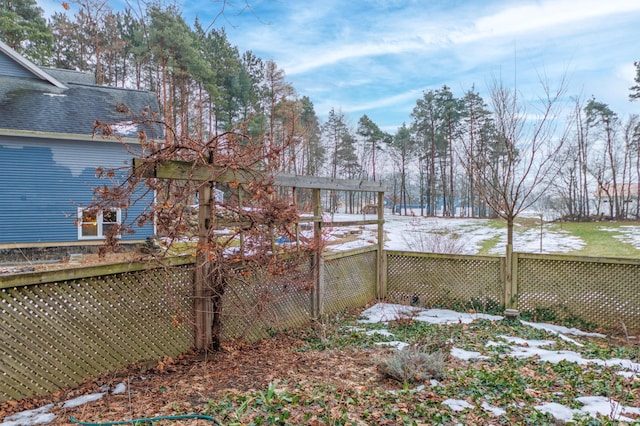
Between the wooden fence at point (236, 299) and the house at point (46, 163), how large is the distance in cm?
613

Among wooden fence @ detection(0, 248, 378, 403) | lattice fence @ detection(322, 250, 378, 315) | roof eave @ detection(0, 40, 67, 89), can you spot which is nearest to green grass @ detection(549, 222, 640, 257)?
lattice fence @ detection(322, 250, 378, 315)

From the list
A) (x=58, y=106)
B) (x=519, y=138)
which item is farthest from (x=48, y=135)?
(x=519, y=138)

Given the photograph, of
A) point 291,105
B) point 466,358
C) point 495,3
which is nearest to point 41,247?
point 466,358

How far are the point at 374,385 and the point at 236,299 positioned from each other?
181cm

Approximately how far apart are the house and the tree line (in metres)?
2.01

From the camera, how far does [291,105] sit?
21.6 metres

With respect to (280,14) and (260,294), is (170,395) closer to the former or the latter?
(260,294)

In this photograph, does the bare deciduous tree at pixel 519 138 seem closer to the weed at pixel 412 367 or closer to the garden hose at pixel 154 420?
the weed at pixel 412 367

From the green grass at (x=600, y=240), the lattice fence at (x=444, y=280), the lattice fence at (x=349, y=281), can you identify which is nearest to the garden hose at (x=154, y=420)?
the lattice fence at (x=349, y=281)

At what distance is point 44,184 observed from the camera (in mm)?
9898

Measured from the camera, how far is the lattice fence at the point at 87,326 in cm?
279

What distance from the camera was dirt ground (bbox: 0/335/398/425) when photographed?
8.68ft

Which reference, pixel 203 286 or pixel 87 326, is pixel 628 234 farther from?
pixel 87 326

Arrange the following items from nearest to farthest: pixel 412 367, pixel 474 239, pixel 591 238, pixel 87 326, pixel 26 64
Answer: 1. pixel 87 326
2. pixel 412 367
3. pixel 26 64
4. pixel 591 238
5. pixel 474 239
